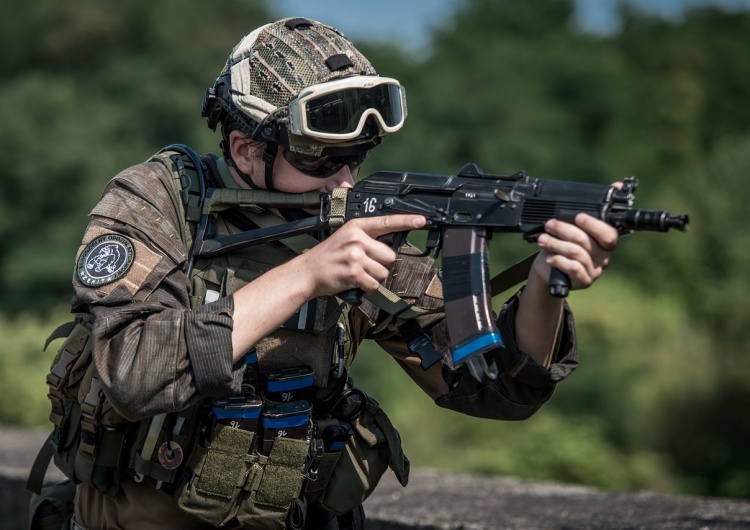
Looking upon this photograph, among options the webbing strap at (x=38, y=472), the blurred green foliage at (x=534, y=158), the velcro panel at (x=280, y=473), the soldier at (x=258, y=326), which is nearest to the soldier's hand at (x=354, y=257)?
the soldier at (x=258, y=326)

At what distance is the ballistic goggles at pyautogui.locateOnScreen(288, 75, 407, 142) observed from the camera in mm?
3182

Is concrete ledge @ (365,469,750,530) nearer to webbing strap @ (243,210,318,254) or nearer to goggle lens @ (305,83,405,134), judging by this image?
webbing strap @ (243,210,318,254)

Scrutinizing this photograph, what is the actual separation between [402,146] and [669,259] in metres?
9.67

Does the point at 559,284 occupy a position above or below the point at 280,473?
above

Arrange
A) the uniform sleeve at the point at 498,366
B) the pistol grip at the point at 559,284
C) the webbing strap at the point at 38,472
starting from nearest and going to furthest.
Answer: the pistol grip at the point at 559,284 < the uniform sleeve at the point at 498,366 < the webbing strap at the point at 38,472

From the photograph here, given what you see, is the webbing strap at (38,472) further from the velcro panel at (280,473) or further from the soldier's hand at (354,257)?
the soldier's hand at (354,257)

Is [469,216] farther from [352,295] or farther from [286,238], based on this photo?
[286,238]

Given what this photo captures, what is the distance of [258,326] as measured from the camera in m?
2.95

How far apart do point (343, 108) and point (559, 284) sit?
862mm

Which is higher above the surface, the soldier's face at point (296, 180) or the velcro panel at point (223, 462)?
the soldier's face at point (296, 180)

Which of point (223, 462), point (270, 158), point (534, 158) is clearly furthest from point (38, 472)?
point (534, 158)

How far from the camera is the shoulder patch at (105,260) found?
10.0 feet

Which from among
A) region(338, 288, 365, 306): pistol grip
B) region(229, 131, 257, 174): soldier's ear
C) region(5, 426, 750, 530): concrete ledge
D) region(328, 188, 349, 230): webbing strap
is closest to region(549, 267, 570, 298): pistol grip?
region(338, 288, 365, 306): pistol grip

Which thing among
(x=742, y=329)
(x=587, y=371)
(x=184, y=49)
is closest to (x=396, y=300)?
(x=742, y=329)
